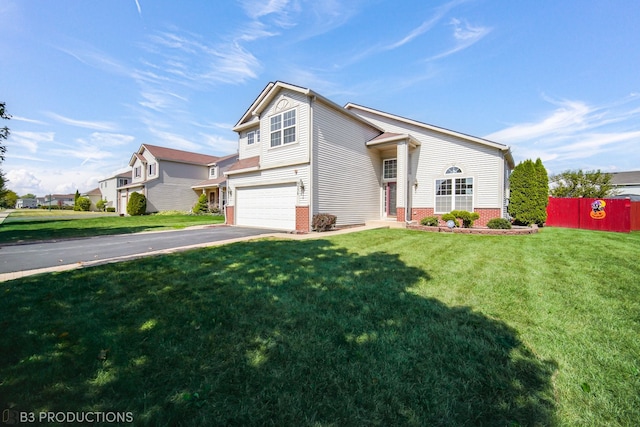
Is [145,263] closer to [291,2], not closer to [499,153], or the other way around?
[291,2]

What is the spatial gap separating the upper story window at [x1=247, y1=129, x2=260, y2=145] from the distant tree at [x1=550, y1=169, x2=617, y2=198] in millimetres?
30779

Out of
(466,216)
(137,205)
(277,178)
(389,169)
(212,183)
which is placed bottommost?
(466,216)

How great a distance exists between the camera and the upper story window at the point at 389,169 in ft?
52.9

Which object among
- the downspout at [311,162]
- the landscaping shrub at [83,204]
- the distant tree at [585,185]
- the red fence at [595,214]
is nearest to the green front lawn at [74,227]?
the downspout at [311,162]

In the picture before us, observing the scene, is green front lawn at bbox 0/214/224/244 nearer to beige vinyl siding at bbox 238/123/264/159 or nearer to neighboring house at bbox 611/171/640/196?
beige vinyl siding at bbox 238/123/264/159

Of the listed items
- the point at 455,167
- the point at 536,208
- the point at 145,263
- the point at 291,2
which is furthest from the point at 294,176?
the point at 536,208

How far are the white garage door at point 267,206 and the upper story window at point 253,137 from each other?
3.85 m

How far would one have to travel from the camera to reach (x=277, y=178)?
13844 mm

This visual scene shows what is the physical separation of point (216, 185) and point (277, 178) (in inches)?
615

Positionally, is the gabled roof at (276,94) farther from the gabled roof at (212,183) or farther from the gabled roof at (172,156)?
the gabled roof at (172,156)

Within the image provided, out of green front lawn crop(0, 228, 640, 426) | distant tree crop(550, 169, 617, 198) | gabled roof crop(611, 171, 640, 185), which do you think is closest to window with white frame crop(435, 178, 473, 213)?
green front lawn crop(0, 228, 640, 426)

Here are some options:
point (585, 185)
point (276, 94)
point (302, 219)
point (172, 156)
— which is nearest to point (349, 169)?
point (302, 219)

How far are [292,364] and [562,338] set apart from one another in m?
3.14

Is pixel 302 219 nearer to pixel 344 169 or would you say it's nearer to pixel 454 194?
pixel 344 169
